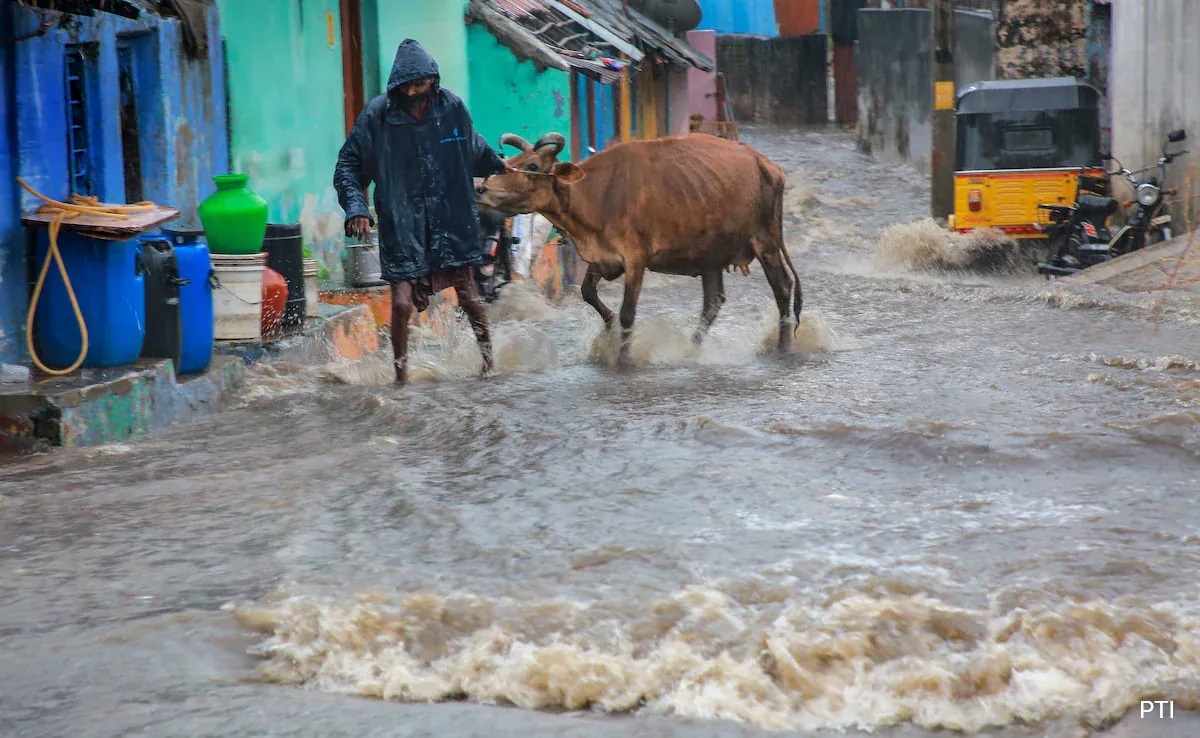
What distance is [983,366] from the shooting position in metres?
9.61

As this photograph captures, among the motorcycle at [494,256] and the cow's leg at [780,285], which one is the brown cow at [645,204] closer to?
the cow's leg at [780,285]

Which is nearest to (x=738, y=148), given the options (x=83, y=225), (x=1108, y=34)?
(x=83, y=225)

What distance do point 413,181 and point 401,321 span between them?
780mm

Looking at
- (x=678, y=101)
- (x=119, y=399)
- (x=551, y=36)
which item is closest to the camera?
(x=119, y=399)

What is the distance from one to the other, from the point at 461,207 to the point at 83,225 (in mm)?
2214

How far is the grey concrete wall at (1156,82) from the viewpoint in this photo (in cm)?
1739

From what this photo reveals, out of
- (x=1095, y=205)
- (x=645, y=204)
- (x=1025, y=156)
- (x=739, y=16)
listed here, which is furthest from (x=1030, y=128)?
(x=739, y=16)

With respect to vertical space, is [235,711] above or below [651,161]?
below

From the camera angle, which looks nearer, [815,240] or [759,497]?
[759,497]

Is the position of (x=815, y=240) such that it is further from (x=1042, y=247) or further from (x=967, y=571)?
(x=967, y=571)

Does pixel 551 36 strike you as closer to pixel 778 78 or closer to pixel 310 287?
pixel 310 287

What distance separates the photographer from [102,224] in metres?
7.13

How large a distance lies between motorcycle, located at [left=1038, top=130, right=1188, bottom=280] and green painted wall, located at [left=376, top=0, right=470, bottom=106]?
6585mm

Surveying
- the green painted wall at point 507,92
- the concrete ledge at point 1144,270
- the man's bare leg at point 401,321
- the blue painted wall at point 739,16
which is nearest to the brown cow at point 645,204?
the man's bare leg at point 401,321
